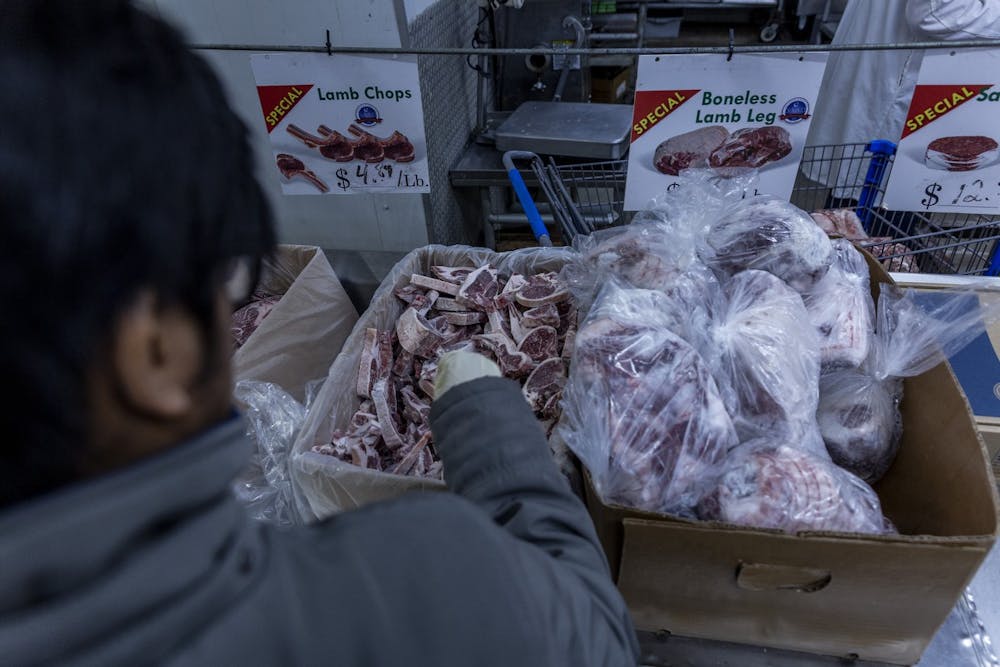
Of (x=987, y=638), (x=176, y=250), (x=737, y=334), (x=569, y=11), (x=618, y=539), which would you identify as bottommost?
(x=987, y=638)

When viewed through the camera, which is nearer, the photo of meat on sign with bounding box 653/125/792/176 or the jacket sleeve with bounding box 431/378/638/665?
the jacket sleeve with bounding box 431/378/638/665

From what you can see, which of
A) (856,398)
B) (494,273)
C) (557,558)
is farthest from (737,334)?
(494,273)

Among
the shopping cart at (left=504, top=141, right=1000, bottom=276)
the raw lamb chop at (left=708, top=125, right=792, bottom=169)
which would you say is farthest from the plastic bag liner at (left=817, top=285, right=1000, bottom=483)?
the raw lamb chop at (left=708, top=125, right=792, bottom=169)

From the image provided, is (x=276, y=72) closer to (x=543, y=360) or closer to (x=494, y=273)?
(x=494, y=273)

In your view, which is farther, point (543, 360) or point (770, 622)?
point (543, 360)

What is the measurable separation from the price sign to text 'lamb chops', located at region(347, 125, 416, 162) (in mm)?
1310

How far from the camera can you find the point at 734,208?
1.55 metres

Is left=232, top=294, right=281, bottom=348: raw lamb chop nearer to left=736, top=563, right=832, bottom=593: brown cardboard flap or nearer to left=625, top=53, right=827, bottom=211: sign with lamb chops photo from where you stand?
left=625, top=53, right=827, bottom=211: sign with lamb chops photo

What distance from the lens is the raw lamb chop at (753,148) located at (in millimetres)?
1585

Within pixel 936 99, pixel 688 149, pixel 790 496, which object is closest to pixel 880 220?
pixel 936 99

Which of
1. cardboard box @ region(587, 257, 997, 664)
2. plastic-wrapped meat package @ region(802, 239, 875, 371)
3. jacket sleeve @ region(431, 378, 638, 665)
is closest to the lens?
jacket sleeve @ region(431, 378, 638, 665)

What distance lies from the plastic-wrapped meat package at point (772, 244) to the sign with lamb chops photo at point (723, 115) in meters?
0.20

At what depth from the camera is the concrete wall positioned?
2.22 m

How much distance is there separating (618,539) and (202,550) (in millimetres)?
740
